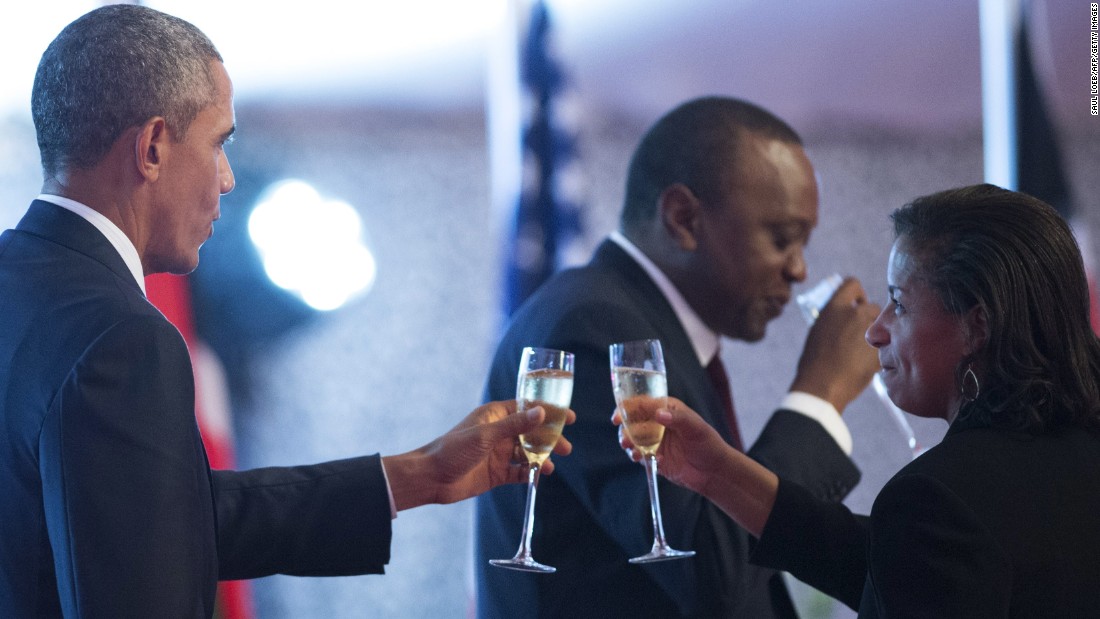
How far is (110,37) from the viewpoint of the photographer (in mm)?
1241

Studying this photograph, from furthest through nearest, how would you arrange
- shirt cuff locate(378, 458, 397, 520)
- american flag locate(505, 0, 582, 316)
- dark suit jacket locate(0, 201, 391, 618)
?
american flag locate(505, 0, 582, 316)
shirt cuff locate(378, 458, 397, 520)
dark suit jacket locate(0, 201, 391, 618)

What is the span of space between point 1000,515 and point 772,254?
982 mm

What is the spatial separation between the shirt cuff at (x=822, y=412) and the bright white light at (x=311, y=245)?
4.41ft

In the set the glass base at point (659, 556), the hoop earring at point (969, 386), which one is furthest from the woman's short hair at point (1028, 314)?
the glass base at point (659, 556)

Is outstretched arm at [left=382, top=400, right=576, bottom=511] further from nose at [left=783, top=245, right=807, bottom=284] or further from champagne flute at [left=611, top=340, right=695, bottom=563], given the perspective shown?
nose at [left=783, top=245, right=807, bottom=284]

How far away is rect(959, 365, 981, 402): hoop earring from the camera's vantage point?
1.22m

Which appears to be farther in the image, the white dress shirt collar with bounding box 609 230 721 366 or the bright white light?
the bright white light

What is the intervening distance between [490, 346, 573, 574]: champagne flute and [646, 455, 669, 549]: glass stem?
→ 13cm

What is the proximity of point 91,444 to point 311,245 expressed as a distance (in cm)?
177

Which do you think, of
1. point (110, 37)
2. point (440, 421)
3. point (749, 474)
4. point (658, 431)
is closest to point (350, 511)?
point (658, 431)

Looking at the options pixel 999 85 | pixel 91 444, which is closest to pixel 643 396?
pixel 91 444

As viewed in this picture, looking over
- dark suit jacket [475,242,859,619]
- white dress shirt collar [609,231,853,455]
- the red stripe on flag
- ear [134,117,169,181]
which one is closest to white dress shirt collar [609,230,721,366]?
white dress shirt collar [609,231,853,455]

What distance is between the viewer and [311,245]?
2.77 m

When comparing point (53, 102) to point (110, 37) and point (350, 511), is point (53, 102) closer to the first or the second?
point (110, 37)
